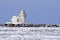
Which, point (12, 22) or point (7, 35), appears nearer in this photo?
point (7, 35)

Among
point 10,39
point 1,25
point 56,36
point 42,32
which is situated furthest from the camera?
point 1,25

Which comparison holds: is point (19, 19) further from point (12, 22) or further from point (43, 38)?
point (43, 38)

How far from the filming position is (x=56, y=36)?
A: 22031mm

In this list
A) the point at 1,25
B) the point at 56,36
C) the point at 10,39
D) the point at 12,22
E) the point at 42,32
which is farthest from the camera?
the point at 12,22

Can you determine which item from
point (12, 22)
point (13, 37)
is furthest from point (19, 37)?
point (12, 22)

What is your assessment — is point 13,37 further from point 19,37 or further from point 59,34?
point 59,34

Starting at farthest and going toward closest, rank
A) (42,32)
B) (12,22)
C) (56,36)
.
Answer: (12,22), (42,32), (56,36)

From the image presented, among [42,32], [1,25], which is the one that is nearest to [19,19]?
[1,25]

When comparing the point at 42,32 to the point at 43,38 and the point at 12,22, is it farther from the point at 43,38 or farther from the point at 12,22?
the point at 12,22

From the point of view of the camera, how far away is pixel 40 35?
22.2m

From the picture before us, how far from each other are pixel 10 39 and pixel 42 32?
10.7 ft

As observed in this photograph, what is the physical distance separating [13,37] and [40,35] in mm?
1562

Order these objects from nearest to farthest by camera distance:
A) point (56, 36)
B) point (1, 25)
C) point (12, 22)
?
point (56, 36) < point (1, 25) < point (12, 22)

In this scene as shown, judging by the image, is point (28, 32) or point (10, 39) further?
point (28, 32)
